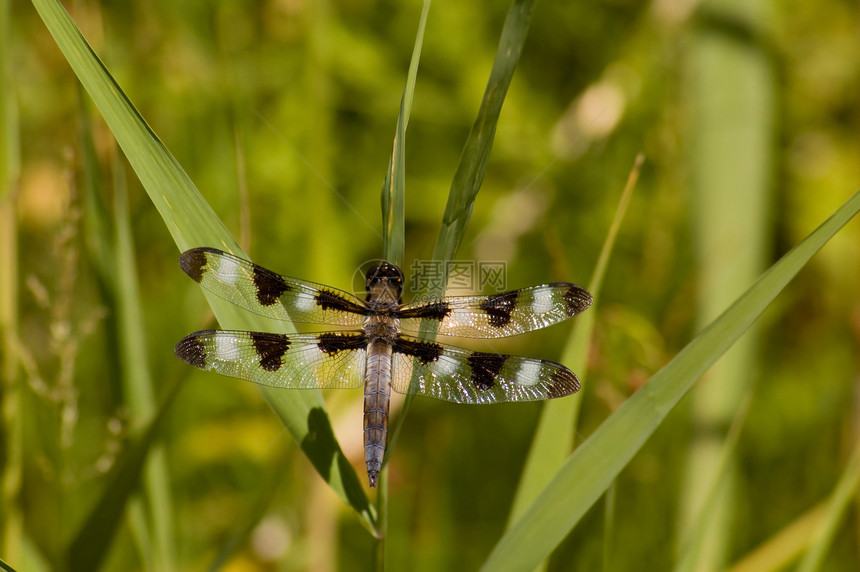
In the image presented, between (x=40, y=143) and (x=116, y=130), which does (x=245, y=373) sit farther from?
(x=40, y=143)

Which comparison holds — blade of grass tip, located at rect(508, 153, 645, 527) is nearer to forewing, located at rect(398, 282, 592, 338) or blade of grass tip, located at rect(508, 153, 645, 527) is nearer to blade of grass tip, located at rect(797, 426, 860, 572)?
forewing, located at rect(398, 282, 592, 338)

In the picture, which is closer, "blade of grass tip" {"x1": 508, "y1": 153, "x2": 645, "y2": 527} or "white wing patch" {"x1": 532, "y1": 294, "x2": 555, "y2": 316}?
"blade of grass tip" {"x1": 508, "y1": 153, "x2": 645, "y2": 527}

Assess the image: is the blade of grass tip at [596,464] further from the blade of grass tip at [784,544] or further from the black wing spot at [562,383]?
the blade of grass tip at [784,544]

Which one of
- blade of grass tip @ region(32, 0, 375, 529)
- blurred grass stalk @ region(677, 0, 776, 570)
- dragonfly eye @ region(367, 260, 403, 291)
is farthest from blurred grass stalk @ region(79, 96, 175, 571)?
blurred grass stalk @ region(677, 0, 776, 570)

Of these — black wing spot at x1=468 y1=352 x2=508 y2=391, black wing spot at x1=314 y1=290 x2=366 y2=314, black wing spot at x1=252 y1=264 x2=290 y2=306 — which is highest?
black wing spot at x1=314 y1=290 x2=366 y2=314

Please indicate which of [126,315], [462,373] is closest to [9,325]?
[126,315]

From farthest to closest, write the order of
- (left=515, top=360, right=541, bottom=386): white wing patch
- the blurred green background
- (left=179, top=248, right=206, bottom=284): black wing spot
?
the blurred green background, (left=515, top=360, right=541, bottom=386): white wing patch, (left=179, top=248, right=206, bottom=284): black wing spot

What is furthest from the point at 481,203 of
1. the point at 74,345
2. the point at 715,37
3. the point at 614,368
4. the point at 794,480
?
the point at 74,345
